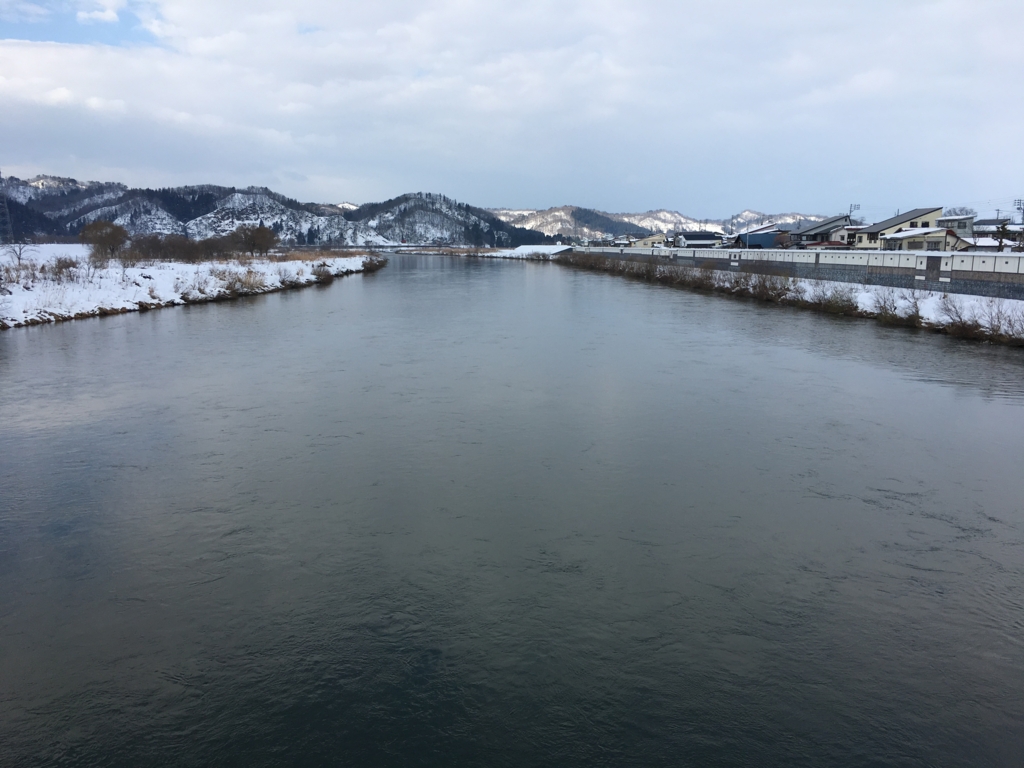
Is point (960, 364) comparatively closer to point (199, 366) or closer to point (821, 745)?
point (821, 745)

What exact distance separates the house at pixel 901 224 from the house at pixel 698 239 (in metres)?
24.1

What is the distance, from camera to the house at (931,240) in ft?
95.5

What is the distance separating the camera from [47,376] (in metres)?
9.53

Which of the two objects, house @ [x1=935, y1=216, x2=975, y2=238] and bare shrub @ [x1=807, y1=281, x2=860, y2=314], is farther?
house @ [x1=935, y1=216, x2=975, y2=238]

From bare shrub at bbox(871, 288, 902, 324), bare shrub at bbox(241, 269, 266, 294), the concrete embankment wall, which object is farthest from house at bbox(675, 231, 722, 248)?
bare shrub at bbox(241, 269, 266, 294)

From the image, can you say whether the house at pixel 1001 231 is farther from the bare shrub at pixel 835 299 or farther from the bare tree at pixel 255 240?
the bare tree at pixel 255 240

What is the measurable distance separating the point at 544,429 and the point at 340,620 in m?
3.88

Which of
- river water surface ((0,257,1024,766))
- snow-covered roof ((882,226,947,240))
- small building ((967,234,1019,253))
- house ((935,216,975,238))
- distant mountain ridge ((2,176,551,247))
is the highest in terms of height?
distant mountain ridge ((2,176,551,247))

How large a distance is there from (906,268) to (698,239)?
45470 mm

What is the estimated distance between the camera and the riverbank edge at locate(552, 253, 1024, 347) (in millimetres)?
13648

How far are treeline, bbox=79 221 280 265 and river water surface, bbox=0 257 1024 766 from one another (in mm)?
22443

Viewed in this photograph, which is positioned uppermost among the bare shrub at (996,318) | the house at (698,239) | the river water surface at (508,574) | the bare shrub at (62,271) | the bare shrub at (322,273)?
the house at (698,239)

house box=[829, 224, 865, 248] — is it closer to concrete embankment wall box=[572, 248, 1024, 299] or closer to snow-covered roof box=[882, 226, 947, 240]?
snow-covered roof box=[882, 226, 947, 240]

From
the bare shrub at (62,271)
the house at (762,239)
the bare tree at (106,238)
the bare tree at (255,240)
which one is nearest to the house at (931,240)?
the house at (762,239)
